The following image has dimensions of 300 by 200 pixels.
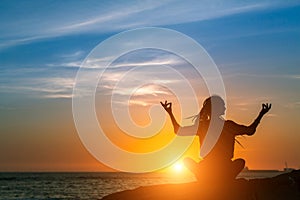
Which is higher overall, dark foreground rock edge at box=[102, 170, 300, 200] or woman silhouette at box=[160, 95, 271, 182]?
woman silhouette at box=[160, 95, 271, 182]

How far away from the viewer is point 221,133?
11.9 m

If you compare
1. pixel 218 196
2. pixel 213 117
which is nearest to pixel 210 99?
pixel 213 117

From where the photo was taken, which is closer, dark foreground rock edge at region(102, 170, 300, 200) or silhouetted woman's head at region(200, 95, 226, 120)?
silhouetted woman's head at region(200, 95, 226, 120)

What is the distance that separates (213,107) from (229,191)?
2298 millimetres

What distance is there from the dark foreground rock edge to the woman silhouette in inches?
12.1

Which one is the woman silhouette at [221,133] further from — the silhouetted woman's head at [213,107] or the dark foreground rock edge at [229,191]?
the dark foreground rock edge at [229,191]

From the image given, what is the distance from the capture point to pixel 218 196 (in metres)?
12.3

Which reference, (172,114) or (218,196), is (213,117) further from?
(218,196)

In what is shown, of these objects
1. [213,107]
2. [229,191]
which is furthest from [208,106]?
[229,191]

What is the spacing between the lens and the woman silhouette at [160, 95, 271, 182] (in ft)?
38.7

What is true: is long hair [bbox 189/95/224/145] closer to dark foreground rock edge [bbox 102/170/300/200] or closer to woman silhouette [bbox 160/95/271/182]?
woman silhouette [bbox 160/95/271/182]

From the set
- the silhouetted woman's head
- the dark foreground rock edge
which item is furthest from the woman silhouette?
the dark foreground rock edge

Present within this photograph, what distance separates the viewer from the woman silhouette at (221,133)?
11.8 meters

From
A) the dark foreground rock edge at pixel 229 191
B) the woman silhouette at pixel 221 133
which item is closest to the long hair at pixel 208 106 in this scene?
the woman silhouette at pixel 221 133
